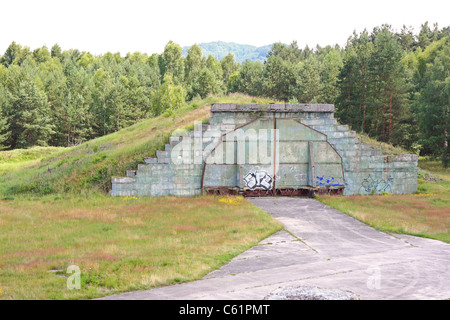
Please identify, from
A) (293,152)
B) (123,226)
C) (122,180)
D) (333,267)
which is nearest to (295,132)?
(293,152)

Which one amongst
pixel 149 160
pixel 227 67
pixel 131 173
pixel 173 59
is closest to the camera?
pixel 131 173

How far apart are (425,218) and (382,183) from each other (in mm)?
7431

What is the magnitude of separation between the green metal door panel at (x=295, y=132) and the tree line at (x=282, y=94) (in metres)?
17.1

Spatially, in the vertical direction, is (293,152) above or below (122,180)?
above

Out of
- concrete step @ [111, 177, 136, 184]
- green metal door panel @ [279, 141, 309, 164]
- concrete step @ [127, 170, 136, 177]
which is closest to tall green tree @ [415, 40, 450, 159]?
green metal door panel @ [279, 141, 309, 164]

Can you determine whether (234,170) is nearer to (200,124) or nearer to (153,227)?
(200,124)

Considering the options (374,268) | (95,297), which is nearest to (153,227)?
(95,297)

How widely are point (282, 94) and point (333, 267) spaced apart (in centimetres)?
7113

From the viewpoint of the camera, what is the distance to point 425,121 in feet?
176

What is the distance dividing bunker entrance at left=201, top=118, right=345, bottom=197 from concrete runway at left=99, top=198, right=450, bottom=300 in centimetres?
787

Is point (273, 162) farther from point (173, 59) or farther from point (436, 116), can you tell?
point (173, 59)

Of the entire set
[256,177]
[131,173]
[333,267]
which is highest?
[131,173]

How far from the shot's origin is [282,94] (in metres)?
82.9

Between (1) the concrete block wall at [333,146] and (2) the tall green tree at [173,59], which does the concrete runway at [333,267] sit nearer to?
(1) the concrete block wall at [333,146]
